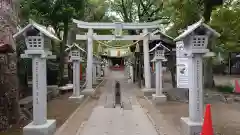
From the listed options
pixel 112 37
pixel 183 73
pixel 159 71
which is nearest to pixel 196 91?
pixel 183 73

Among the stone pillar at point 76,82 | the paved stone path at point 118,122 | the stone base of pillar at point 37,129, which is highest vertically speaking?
the stone pillar at point 76,82

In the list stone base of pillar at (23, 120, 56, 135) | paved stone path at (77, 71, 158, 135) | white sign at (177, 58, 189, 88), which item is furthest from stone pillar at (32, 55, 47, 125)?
white sign at (177, 58, 189, 88)

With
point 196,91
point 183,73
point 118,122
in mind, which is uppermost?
point 183,73

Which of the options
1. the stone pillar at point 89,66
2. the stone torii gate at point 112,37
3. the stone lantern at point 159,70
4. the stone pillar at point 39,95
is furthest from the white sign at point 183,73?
the stone pillar at point 89,66

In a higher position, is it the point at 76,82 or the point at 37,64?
the point at 37,64

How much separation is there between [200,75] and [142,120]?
3.20m

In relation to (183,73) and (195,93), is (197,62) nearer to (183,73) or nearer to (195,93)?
(195,93)

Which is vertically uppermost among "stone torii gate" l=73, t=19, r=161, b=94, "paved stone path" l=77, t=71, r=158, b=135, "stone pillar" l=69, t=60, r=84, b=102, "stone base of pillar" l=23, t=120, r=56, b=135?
"stone torii gate" l=73, t=19, r=161, b=94

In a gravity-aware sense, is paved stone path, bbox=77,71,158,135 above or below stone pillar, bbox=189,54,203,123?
below

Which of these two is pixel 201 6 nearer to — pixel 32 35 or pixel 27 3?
pixel 27 3

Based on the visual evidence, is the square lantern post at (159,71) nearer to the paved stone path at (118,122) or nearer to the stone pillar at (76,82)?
the paved stone path at (118,122)

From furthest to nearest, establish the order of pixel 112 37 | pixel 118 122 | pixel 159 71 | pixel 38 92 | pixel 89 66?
pixel 112 37, pixel 89 66, pixel 159 71, pixel 118 122, pixel 38 92

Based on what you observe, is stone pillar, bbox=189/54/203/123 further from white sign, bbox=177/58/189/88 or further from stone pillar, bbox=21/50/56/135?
white sign, bbox=177/58/189/88

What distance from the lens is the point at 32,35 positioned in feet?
23.5
